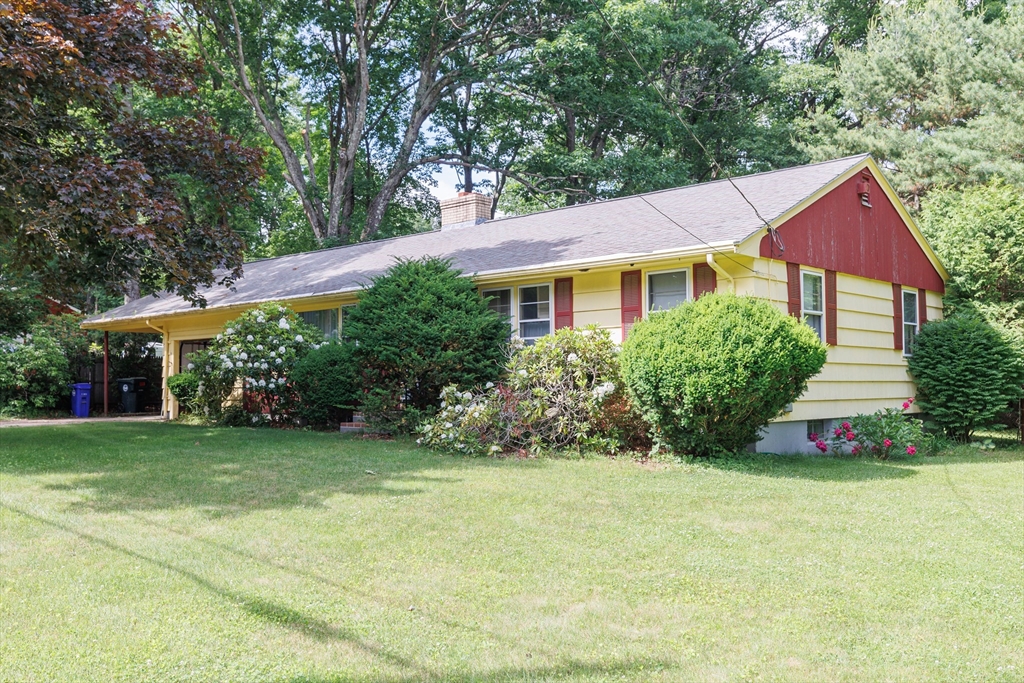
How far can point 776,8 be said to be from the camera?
2891 cm

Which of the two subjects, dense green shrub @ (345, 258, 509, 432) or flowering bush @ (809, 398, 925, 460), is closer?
flowering bush @ (809, 398, 925, 460)

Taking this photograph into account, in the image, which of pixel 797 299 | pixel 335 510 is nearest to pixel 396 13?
pixel 797 299

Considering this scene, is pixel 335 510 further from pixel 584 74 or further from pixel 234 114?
pixel 234 114

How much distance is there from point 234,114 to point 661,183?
15.3 metres

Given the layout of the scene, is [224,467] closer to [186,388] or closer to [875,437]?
[875,437]

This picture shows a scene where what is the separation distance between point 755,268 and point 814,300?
1902 millimetres

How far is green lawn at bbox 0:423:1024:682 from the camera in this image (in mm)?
3732

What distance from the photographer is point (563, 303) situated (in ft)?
41.9

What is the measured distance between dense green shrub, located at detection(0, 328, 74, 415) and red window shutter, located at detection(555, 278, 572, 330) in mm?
14614

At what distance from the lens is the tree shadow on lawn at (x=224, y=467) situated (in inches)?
292

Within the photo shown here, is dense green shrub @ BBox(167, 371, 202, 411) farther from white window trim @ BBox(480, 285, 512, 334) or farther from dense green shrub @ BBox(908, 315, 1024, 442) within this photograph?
dense green shrub @ BBox(908, 315, 1024, 442)

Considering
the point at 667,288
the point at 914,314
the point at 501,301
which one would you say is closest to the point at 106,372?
the point at 501,301

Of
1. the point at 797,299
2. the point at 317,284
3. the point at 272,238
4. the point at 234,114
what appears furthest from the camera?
the point at 272,238

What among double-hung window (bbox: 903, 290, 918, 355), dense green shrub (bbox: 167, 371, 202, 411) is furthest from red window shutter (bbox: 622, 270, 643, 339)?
dense green shrub (bbox: 167, 371, 202, 411)
